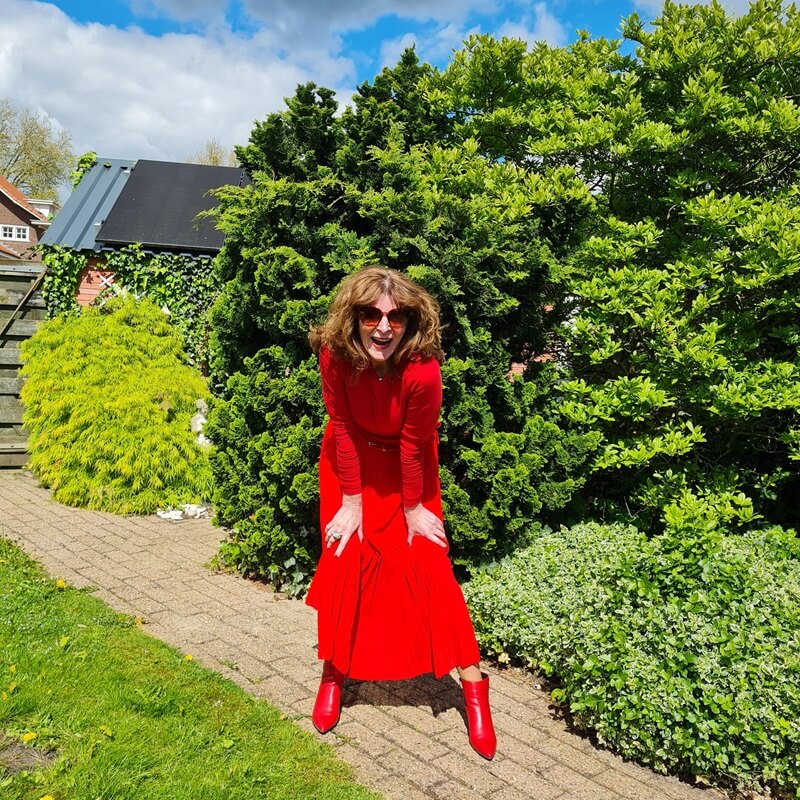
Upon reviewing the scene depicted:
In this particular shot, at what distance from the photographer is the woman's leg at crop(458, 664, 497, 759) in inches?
118

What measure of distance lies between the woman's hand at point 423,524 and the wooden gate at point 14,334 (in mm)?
7271

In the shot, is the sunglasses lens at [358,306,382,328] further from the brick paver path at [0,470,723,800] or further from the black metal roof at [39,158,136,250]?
the black metal roof at [39,158,136,250]

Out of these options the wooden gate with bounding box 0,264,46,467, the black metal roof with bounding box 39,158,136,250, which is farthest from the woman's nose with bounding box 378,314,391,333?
the black metal roof with bounding box 39,158,136,250

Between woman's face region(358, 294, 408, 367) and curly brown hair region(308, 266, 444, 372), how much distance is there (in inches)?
0.9

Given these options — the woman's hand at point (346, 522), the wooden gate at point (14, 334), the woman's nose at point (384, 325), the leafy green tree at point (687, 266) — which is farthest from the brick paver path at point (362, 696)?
the wooden gate at point (14, 334)

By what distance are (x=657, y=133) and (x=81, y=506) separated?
6059mm

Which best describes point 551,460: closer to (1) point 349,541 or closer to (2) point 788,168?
(1) point 349,541

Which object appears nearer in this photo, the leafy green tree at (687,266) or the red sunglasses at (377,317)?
the red sunglasses at (377,317)

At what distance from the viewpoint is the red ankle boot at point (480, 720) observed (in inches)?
117

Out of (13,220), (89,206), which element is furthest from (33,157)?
(89,206)

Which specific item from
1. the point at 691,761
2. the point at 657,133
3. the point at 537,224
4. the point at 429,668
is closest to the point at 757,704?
the point at 691,761

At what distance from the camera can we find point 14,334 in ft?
29.9

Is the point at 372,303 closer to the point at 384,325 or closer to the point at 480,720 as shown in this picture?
the point at 384,325

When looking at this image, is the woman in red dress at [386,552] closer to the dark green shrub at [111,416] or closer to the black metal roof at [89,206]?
the dark green shrub at [111,416]
